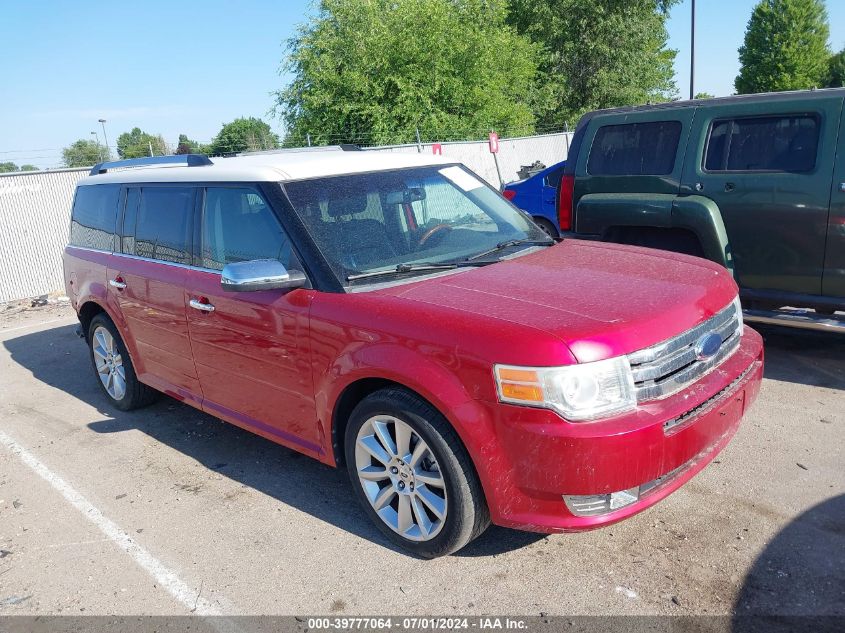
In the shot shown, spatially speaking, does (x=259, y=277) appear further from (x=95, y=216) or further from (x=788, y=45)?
(x=788, y=45)

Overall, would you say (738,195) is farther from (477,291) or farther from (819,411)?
(477,291)

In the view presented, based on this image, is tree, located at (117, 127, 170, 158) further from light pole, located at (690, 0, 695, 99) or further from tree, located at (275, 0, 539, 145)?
light pole, located at (690, 0, 695, 99)

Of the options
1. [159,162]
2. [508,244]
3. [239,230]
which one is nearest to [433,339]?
[508,244]

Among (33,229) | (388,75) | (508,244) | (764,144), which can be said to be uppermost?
(388,75)

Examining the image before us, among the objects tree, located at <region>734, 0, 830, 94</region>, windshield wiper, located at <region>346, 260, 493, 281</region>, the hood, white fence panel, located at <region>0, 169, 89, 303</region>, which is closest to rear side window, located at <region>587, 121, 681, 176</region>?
the hood

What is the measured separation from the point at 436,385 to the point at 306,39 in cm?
2347

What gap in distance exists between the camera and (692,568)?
3152mm

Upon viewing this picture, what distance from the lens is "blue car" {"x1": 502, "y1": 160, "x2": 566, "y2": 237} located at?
10.2 meters

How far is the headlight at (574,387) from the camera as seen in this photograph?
2787mm

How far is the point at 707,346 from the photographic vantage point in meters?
3.28

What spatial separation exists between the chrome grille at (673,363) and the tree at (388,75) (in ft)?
66.8

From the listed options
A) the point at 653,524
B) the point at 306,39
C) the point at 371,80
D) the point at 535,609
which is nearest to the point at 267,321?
the point at 535,609

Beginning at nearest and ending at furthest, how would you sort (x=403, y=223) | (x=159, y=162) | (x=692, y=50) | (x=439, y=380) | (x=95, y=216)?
(x=439, y=380)
(x=403, y=223)
(x=159, y=162)
(x=95, y=216)
(x=692, y=50)

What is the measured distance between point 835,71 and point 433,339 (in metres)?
70.9
